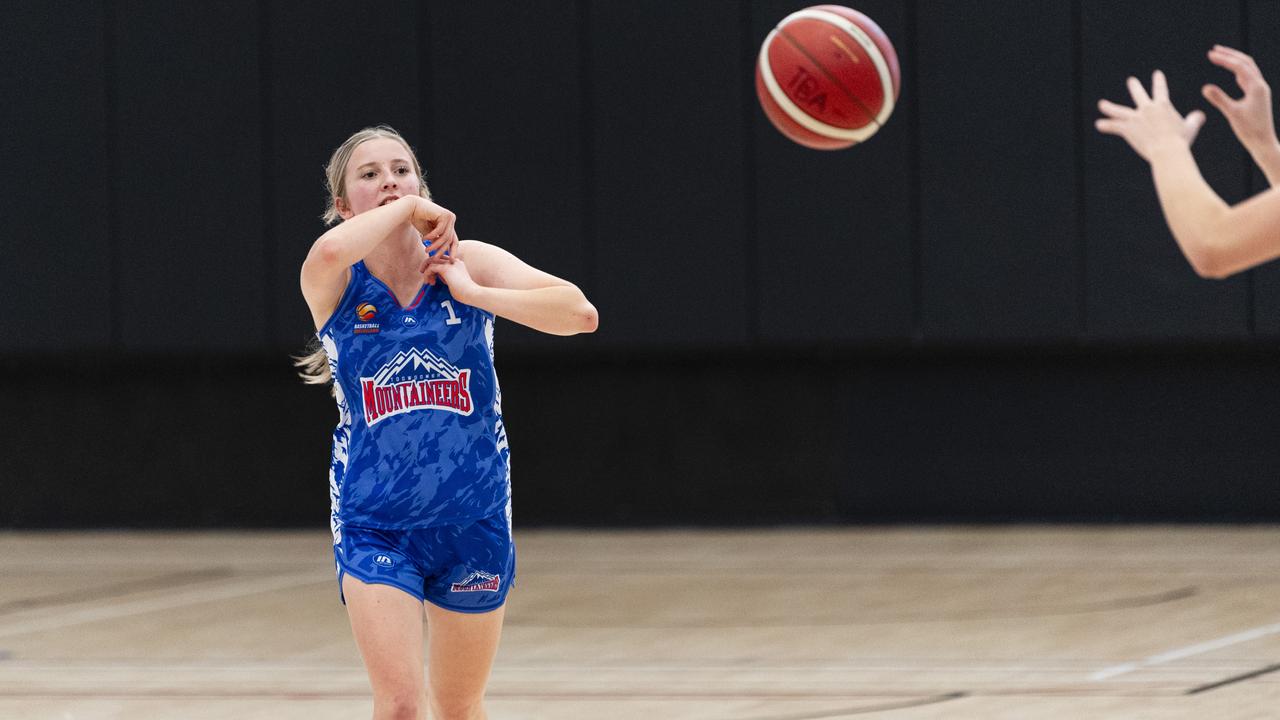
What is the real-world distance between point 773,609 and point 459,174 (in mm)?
4854

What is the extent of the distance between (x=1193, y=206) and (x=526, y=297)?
1.78 meters

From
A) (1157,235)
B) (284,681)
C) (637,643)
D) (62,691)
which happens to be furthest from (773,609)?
(1157,235)

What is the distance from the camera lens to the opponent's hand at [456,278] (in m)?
4.41

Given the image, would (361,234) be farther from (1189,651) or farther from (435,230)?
(1189,651)

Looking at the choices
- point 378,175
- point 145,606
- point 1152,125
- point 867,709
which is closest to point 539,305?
point 378,175

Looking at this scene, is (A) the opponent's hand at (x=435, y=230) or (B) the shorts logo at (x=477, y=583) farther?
(B) the shorts logo at (x=477, y=583)

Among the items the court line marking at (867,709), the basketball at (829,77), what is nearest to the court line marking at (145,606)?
the court line marking at (867,709)

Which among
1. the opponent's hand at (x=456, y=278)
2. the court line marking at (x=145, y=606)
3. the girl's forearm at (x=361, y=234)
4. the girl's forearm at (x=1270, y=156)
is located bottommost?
the court line marking at (x=145, y=606)

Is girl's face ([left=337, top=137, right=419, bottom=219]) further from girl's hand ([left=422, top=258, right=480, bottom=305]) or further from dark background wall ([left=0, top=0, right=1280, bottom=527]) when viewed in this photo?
dark background wall ([left=0, top=0, right=1280, bottom=527])

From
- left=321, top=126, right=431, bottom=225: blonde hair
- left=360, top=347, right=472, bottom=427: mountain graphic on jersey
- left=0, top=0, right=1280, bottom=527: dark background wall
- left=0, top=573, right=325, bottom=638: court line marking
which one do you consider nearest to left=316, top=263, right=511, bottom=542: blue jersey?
left=360, top=347, right=472, bottom=427: mountain graphic on jersey

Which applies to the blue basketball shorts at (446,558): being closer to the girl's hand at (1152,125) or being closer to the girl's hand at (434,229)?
the girl's hand at (434,229)

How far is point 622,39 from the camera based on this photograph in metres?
13.1

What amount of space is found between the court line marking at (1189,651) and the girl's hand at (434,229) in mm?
4182

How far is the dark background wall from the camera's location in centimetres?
1270
